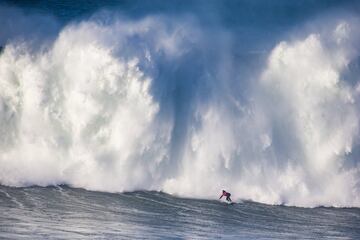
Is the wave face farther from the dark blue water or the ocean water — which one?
the dark blue water

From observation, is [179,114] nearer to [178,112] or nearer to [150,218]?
[178,112]

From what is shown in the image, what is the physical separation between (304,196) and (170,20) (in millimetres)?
9900

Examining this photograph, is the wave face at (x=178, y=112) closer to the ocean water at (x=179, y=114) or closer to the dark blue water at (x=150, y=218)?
the ocean water at (x=179, y=114)

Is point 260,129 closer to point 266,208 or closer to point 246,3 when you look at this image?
point 266,208

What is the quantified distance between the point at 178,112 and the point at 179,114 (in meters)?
0.09

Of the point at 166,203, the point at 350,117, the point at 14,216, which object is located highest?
the point at 350,117

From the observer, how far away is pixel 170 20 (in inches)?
984

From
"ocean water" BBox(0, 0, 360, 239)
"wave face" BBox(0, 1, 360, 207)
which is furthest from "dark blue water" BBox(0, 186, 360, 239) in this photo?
"wave face" BBox(0, 1, 360, 207)

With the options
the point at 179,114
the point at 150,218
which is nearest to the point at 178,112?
the point at 179,114

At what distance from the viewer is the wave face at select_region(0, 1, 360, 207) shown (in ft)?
71.7

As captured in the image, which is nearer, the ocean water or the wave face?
the ocean water

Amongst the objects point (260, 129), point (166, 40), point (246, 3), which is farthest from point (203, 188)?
point (246, 3)

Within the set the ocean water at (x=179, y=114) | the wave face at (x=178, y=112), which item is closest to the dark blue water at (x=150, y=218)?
the ocean water at (x=179, y=114)

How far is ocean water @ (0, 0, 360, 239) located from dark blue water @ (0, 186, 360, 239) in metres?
0.21
